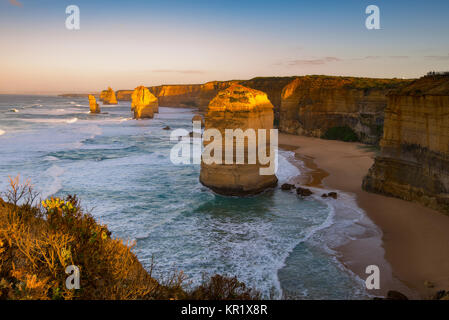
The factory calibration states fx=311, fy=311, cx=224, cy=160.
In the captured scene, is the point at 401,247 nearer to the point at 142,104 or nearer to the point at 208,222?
the point at 208,222

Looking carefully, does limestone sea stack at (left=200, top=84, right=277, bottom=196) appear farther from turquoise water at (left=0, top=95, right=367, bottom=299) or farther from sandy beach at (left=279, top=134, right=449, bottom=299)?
sandy beach at (left=279, top=134, right=449, bottom=299)

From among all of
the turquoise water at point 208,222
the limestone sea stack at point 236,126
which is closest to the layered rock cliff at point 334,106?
the turquoise water at point 208,222

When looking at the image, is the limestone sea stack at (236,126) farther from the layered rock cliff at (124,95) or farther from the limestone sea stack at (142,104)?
the layered rock cliff at (124,95)

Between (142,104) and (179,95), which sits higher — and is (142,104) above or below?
below

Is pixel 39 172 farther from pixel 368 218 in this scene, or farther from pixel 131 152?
pixel 368 218

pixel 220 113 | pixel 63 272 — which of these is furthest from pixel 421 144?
pixel 63 272

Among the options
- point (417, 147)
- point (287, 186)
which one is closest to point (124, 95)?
point (287, 186)

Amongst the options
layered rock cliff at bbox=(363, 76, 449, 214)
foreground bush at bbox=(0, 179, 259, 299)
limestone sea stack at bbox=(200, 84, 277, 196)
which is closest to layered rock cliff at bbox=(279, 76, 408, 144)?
layered rock cliff at bbox=(363, 76, 449, 214)
